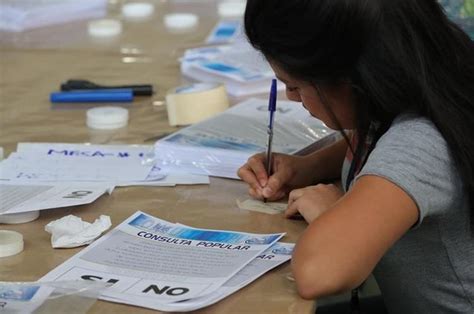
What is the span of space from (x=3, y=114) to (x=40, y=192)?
1.50ft

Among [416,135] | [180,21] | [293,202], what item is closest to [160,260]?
[293,202]

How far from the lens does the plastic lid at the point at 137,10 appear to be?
2438 millimetres

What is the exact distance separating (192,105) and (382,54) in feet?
1.92

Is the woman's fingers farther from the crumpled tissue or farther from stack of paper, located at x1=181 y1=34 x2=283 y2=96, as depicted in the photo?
stack of paper, located at x1=181 y1=34 x2=283 y2=96

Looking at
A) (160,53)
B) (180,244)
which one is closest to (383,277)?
(180,244)

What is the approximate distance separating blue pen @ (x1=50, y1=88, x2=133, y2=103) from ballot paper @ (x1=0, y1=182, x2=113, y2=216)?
45 centimetres

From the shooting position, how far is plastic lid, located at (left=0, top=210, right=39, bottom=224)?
1183 millimetres

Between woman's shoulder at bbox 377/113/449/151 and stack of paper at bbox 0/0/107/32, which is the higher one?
woman's shoulder at bbox 377/113/449/151

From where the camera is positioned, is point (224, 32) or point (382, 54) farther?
point (224, 32)

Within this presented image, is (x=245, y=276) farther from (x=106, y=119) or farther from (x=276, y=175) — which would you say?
(x=106, y=119)

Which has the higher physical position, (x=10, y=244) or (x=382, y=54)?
(x=382, y=54)

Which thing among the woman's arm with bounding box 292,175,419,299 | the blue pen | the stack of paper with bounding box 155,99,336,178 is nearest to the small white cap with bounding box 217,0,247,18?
the blue pen

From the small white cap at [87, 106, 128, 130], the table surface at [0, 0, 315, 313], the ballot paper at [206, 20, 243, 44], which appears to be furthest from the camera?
the ballot paper at [206, 20, 243, 44]

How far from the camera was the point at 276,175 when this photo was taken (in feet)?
4.26
